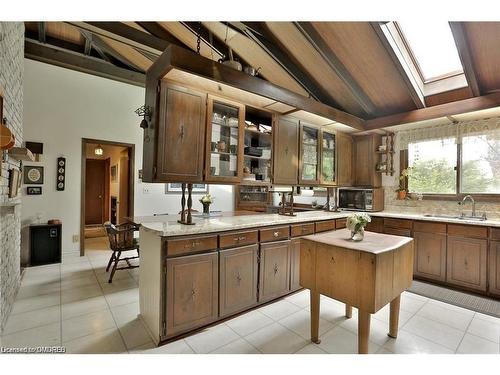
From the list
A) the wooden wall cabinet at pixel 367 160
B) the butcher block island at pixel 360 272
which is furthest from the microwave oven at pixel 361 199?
the butcher block island at pixel 360 272

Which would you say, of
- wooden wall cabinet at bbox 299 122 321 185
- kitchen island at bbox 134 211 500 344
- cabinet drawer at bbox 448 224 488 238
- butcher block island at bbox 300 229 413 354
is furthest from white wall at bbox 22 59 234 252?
cabinet drawer at bbox 448 224 488 238

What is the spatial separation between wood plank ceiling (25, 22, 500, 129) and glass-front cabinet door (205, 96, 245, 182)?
1.34m

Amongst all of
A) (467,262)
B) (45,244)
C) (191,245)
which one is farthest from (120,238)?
(467,262)

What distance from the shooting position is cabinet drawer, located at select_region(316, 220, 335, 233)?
10.5ft

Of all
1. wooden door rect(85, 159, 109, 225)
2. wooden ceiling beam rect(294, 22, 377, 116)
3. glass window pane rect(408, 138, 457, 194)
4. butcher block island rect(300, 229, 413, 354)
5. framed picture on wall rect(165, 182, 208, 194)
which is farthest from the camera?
wooden door rect(85, 159, 109, 225)

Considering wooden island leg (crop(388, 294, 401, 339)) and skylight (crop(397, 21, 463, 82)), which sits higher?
skylight (crop(397, 21, 463, 82))

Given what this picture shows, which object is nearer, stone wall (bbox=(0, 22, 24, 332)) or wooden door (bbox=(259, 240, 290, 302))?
stone wall (bbox=(0, 22, 24, 332))

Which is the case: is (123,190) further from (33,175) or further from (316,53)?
(316,53)

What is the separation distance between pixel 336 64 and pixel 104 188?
7.29 metres

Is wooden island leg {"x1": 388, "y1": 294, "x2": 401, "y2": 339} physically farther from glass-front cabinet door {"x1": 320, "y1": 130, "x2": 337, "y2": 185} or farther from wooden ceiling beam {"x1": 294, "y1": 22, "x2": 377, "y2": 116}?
wooden ceiling beam {"x1": 294, "y1": 22, "x2": 377, "y2": 116}

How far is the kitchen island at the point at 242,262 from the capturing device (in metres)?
1.99

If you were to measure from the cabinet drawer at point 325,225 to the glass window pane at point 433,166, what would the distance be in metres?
1.80

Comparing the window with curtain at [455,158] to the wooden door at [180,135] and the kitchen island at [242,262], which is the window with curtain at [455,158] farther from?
the wooden door at [180,135]
